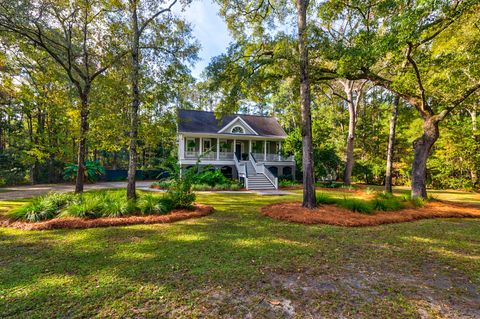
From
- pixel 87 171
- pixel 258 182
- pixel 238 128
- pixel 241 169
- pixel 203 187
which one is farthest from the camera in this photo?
pixel 238 128

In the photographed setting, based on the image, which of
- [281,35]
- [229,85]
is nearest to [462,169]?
[281,35]

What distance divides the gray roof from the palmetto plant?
938 cm

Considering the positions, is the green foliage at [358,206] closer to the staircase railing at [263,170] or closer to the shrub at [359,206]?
the shrub at [359,206]

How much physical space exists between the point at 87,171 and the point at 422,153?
79.3 feet

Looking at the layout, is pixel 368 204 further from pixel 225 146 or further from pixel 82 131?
pixel 225 146

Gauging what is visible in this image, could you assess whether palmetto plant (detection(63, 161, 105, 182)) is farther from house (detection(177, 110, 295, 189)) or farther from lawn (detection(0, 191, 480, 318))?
lawn (detection(0, 191, 480, 318))

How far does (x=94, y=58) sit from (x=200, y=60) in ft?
17.6

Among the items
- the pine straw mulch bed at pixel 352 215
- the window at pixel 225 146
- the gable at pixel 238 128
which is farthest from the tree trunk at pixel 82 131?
the window at pixel 225 146

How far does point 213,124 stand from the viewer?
21.1 m

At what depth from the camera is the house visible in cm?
1912

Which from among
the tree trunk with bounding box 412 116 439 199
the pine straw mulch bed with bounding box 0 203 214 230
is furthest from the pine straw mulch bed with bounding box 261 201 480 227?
the pine straw mulch bed with bounding box 0 203 214 230

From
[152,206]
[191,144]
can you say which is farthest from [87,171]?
[152,206]

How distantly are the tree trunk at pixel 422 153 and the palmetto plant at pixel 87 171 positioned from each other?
23.6 meters

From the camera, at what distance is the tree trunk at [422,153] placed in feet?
32.0
